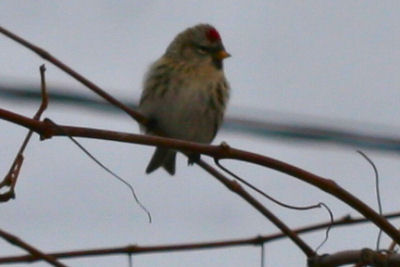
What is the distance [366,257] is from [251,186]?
22 cm

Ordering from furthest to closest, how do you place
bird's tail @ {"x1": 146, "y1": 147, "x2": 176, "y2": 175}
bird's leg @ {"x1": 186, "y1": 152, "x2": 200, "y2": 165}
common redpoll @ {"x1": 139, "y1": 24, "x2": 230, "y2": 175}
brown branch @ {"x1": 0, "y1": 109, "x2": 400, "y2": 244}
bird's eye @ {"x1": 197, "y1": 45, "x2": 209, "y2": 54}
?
bird's eye @ {"x1": 197, "y1": 45, "x2": 209, "y2": 54} → bird's tail @ {"x1": 146, "y1": 147, "x2": 176, "y2": 175} → common redpoll @ {"x1": 139, "y1": 24, "x2": 230, "y2": 175} → bird's leg @ {"x1": 186, "y1": 152, "x2": 200, "y2": 165} → brown branch @ {"x1": 0, "y1": 109, "x2": 400, "y2": 244}

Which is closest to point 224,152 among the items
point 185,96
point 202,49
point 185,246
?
point 185,246

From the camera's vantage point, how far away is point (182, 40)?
3.71 metres

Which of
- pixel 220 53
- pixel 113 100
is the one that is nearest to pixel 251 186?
pixel 113 100

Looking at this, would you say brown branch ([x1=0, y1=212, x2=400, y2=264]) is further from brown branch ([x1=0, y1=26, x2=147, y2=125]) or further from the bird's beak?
the bird's beak

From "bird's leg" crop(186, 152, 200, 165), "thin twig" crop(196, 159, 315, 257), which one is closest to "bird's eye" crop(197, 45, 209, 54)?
"bird's leg" crop(186, 152, 200, 165)

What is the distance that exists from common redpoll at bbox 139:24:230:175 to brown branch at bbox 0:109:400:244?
1881 mm

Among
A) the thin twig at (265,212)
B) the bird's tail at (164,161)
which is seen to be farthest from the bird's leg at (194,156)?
the bird's tail at (164,161)

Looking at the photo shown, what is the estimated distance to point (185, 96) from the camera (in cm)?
333

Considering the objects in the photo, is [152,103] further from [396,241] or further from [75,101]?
[396,241]

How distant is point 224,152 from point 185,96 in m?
1.92

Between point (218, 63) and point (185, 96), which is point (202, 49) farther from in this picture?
point (185, 96)

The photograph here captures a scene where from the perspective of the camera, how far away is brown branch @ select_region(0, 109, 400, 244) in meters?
1.34

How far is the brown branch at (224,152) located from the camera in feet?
4.39
